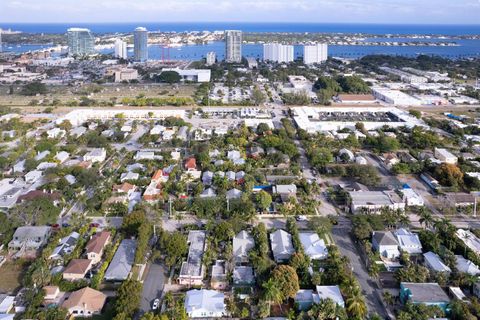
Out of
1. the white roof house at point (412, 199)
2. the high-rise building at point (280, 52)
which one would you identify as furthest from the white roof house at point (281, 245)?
the high-rise building at point (280, 52)

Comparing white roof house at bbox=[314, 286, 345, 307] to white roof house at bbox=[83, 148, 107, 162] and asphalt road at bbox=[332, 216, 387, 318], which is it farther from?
white roof house at bbox=[83, 148, 107, 162]

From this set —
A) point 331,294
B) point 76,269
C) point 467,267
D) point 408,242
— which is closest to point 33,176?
point 76,269

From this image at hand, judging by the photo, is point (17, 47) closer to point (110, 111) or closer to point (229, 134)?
point (110, 111)

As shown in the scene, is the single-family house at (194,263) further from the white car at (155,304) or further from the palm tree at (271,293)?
the palm tree at (271,293)

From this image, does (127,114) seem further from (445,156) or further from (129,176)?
(445,156)

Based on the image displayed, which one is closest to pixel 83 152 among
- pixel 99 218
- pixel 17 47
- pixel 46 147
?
pixel 46 147
